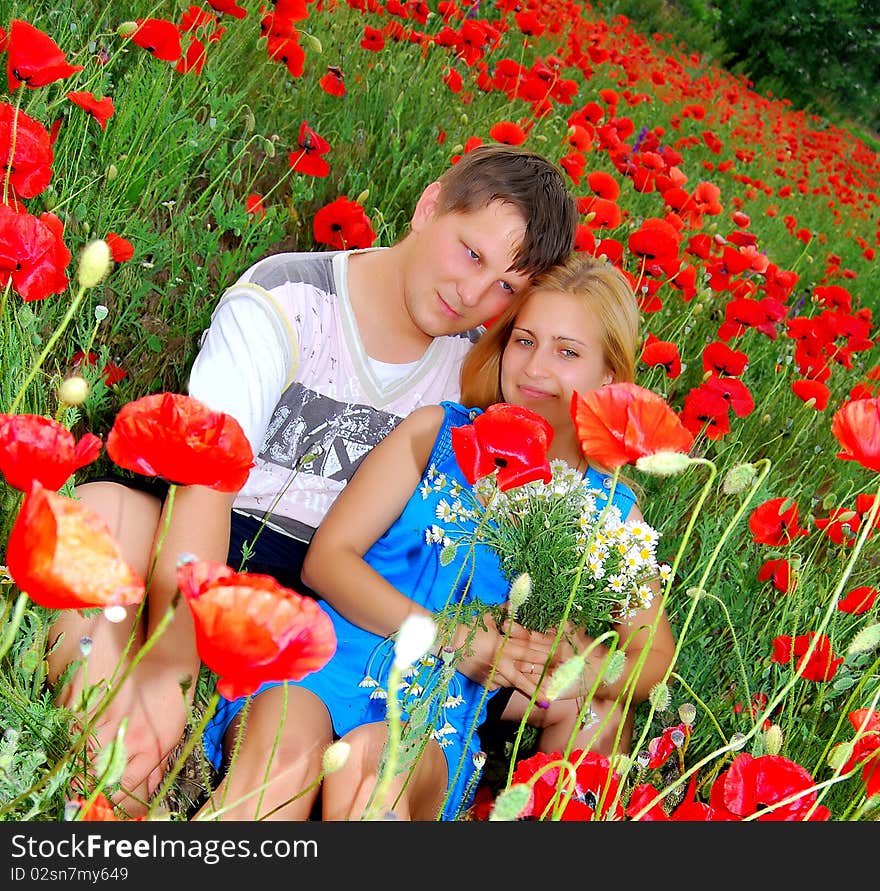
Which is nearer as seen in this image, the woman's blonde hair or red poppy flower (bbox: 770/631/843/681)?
red poppy flower (bbox: 770/631/843/681)

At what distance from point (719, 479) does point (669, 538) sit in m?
0.35

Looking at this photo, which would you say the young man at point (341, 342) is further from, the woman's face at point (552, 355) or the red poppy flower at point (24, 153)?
the red poppy flower at point (24, 153)

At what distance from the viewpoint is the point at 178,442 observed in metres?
0.89

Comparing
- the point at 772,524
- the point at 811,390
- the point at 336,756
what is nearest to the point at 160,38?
the point at 772,524

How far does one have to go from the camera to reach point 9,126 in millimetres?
1455

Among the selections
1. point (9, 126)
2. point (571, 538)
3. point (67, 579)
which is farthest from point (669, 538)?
point (67, 579)

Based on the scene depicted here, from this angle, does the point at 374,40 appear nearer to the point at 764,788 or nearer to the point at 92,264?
the point at 92,264

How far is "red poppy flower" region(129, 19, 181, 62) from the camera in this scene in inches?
80.4

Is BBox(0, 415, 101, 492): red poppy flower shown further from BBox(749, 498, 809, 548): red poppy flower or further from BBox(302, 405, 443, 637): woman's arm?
BBox(749, 498, 809, 548): red poppy flower

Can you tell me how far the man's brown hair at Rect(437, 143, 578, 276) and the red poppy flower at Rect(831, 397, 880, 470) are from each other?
0.95 metres

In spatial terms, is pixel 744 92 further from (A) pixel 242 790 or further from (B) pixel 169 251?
(A) pixel 242 790

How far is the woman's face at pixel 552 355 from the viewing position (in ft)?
6.41

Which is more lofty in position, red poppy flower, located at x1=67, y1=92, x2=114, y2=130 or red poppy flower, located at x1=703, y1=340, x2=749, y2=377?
red poppy flower, located at x1=67, y1=92, x2=114, y2=130

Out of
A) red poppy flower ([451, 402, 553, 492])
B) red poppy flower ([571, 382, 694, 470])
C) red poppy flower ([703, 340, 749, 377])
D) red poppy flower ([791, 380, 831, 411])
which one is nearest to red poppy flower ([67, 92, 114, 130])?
red poppy flower ([451, 402, 553, 492])
